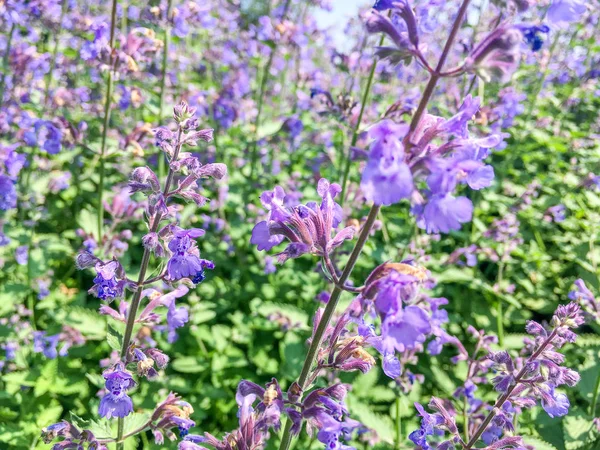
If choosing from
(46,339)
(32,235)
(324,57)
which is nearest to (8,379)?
(46,339)

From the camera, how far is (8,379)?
3926 mm

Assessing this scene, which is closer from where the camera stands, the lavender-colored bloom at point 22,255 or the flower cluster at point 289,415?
the flower cluster at point 289,415

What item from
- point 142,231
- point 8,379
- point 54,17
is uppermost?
point 54,17

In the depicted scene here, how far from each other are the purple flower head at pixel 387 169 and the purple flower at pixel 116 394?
1577 millimetres

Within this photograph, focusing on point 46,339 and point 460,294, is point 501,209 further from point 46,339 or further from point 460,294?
point 46,339

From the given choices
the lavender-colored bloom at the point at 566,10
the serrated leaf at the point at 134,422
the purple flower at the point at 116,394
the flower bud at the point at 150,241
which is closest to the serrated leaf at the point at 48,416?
the serrated leaf at the point at 134,422

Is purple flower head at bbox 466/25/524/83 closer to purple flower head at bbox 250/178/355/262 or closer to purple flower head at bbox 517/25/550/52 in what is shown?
purple flower head at bbox 517/25/550/52

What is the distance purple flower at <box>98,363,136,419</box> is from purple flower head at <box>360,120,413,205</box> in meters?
1.58

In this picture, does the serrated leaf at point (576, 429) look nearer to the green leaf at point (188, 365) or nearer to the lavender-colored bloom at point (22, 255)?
the green leaf at point (188, 365)

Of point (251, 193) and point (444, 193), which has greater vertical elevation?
point (444, 193)

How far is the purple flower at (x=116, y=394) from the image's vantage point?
230cm

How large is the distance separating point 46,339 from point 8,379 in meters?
0.41

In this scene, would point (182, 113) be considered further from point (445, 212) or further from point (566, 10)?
point (566, 10)

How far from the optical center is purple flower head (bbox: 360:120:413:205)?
149 centimetres
